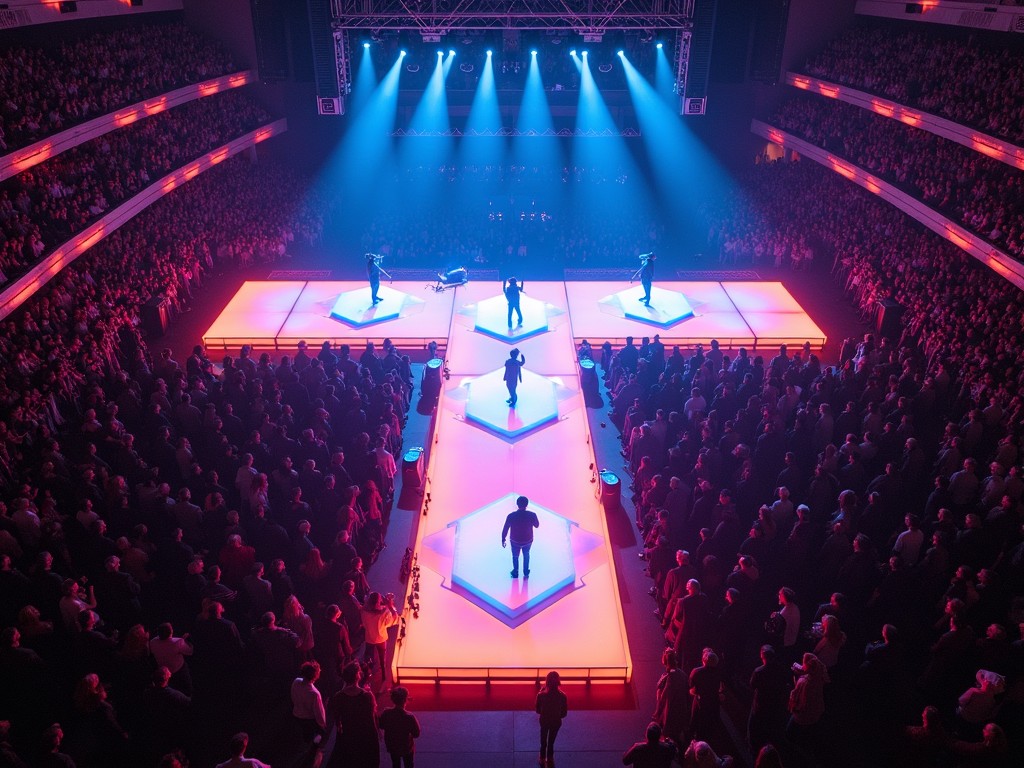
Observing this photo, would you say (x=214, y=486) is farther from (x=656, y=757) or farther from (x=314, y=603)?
(x=656, y=757)

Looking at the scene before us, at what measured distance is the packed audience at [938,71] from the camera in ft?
47.0

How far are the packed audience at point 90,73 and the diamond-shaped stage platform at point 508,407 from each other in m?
9.30

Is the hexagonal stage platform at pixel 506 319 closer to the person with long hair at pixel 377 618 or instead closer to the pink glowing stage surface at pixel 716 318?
the pink glowing stage surface at pixel 716 318

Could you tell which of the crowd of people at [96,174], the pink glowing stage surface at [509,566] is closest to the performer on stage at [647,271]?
the pink glowing stage surface at [509,566]

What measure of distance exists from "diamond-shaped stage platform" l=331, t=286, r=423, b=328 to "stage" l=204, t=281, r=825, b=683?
0.16 ft

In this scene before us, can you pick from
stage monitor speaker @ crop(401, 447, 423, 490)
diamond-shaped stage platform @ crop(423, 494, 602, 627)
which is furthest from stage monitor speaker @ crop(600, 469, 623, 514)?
stage monitor speaker @ crop(401, 447, 423, 490)

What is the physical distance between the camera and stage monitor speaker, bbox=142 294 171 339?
15.5 metres

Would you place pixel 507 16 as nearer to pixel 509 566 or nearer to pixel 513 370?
pixel 513 370

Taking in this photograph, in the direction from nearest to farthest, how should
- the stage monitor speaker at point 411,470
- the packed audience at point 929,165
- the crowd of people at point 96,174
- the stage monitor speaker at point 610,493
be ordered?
1. the stage monitor speaker at point 610,493
2. the stage monitor speaker at point 411,470
3. the crowd of people at point 96,174
4. the packed audience at point 929,165

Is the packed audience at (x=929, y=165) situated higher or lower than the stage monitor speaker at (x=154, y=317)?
higher

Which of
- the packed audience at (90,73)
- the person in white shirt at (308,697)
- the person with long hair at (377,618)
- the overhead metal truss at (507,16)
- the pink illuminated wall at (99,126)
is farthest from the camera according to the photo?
the overhead metal truss at (507,16)

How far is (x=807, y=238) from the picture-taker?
2002 cm

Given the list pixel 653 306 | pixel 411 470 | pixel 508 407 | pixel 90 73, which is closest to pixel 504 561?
pixel 411 470

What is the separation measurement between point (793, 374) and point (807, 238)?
1004 cm
